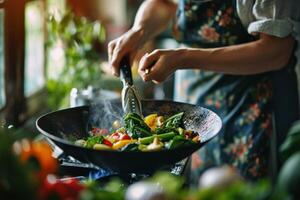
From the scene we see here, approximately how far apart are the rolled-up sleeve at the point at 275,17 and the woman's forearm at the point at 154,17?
33 centimetres

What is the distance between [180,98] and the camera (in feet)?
6.72

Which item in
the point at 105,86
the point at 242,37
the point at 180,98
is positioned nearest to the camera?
the point at 242,37

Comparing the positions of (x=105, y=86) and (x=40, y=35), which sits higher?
(x=40, y=35)

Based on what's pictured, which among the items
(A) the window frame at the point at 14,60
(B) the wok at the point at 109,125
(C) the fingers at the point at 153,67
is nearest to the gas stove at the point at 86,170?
(B) the wok at the point at 109,125

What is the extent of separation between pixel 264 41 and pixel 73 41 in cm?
100

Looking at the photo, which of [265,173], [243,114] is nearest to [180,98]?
[243,114]

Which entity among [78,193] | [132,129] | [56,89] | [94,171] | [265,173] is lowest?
[265,173]

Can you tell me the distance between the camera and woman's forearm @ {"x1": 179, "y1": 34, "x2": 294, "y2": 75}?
150 cm

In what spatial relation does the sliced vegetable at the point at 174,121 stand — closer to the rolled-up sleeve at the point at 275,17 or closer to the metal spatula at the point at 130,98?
the metal spatula at the point at 130,98

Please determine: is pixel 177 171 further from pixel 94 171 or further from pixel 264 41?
pixel 264 41

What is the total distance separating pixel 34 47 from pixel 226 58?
1.14 m

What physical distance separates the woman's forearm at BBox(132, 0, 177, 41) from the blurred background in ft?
1.05

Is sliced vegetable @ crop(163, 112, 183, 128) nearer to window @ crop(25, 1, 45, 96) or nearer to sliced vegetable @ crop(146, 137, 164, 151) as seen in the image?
sliced vegetable @ crop(146, 137, 164, 151)

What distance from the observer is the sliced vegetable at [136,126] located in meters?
1.33
